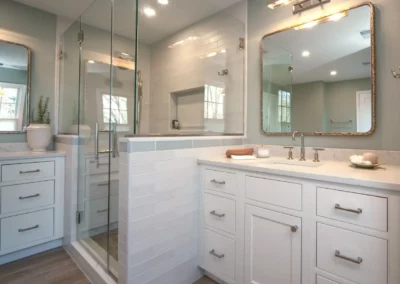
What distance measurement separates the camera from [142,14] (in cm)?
215

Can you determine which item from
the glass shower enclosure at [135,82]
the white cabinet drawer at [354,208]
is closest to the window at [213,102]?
the glass shower enclosure at [135,82]

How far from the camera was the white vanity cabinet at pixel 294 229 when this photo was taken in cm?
93

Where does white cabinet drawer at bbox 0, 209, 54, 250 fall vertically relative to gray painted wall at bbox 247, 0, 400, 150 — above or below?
below

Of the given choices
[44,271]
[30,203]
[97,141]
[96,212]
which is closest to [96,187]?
[96,212]

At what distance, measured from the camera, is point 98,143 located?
1.87m

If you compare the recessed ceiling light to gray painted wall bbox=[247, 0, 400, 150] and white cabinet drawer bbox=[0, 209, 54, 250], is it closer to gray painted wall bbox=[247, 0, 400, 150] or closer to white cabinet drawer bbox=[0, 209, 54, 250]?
gray painted wall bbox=[247, 0, 400, 150]

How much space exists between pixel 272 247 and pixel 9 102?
2.63 meters

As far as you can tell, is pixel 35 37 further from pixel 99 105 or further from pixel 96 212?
pixel 96 212

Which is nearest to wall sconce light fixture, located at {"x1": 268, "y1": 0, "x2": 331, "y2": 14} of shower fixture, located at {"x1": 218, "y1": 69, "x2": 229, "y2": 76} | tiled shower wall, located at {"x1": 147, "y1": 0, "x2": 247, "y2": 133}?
tiled shower wall, located at {"x1": 147, "y1": 0, "x2": 247, "y2": 133}

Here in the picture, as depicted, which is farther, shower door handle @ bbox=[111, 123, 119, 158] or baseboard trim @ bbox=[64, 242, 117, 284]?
shower door handle @ bbox=[111, 123, 119, 158]

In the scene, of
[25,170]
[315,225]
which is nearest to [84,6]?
[25,170]

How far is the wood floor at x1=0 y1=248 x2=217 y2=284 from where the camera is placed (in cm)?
162

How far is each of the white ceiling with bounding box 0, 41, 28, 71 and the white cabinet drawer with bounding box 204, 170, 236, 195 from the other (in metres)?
2.17

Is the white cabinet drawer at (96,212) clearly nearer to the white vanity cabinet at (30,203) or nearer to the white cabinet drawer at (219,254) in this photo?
the white vanity cabinet at (30,203)
